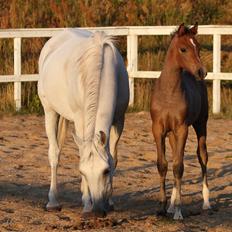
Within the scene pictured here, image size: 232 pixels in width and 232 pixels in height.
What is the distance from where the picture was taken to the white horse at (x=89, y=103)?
754 cm

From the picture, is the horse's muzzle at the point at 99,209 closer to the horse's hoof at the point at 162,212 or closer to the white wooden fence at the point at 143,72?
the horse's hoof at the point at 162,212

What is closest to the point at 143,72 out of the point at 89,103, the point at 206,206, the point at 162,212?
the point at 206,206

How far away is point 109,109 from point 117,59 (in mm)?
767

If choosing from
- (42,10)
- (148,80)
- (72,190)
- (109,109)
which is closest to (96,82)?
(109,109)

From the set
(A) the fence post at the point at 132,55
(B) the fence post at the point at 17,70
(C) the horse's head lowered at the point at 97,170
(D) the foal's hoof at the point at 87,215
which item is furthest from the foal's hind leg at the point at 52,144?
(A) the fence post at the point at 132,55

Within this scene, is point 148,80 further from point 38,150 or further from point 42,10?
point 38,150

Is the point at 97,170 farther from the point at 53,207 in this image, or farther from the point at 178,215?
the point at 53,207

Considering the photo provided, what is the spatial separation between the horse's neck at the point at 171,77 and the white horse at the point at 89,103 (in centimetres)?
41

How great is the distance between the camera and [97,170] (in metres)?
7.50

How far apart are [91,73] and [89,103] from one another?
0.34 metres

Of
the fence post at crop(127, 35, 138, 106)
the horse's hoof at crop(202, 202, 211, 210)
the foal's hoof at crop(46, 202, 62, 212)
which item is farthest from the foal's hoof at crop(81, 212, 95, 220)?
the fence post at crop(127, 35, 138, 106)

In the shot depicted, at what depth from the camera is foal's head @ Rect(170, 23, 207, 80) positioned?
26.6 ft

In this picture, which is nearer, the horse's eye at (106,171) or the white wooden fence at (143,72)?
the horse's eye at (106,171)

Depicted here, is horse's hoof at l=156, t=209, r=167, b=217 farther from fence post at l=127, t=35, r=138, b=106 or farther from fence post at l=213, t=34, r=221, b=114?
fence post at l=127, t=35, r=138, b=106
